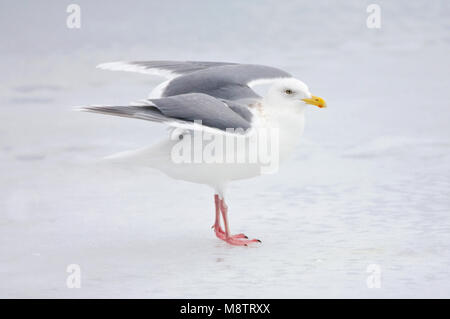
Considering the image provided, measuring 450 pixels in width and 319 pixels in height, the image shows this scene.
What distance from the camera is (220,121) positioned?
20.2ft

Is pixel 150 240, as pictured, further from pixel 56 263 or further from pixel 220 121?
pixel 220 121

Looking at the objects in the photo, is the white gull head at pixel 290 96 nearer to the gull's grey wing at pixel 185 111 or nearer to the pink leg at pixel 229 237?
the gull's grey wing at pixel 185 111

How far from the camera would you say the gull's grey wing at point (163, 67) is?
Answer: 7532 mm

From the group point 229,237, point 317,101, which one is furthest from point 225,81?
point 229,237

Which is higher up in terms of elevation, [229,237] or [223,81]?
[223,81]

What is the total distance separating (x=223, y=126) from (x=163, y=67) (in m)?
1.61

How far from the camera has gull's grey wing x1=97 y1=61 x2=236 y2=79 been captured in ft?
24.7

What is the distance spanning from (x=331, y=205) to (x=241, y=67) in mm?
1235

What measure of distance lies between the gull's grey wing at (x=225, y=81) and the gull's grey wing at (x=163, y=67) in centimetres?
45

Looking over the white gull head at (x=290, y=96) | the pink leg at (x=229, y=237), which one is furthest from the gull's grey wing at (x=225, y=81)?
Answer: the pink leg at (x=229, y=237)

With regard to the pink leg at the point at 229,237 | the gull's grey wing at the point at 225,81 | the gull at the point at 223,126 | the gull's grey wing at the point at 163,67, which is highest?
the gull's grey wing at the point at 163,67

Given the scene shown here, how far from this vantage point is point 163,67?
7.62 meters

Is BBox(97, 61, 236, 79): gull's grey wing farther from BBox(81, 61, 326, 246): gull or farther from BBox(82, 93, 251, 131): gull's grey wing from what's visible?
BBox(82, 93, 251, 131): gull's grey wing

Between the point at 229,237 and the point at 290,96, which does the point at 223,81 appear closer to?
the point at 290,96
